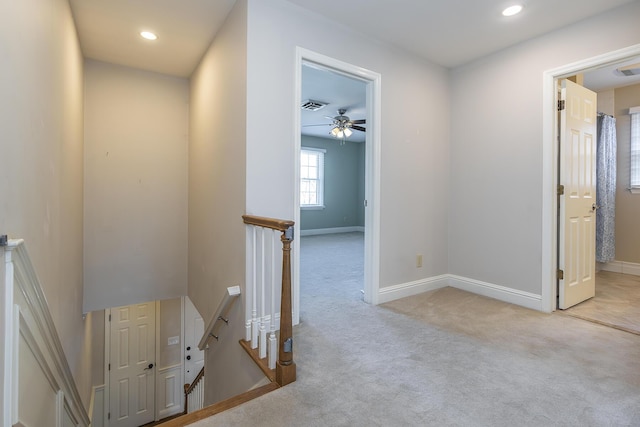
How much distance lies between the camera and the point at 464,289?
11.2 ft

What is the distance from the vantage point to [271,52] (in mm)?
2355

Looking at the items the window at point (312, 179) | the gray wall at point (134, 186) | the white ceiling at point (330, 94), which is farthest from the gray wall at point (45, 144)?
the window at point (312, 179)

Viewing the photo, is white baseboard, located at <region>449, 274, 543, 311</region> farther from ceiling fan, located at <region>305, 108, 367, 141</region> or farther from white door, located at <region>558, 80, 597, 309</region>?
ceiling fan, located at <region>305, 108, 367, 141</region>

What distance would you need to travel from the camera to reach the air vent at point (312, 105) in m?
5.09

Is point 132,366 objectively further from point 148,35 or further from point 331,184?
point 331,184

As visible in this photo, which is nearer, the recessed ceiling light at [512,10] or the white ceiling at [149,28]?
the recessed ceiling light at [512,10]

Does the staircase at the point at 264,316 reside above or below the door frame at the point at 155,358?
above

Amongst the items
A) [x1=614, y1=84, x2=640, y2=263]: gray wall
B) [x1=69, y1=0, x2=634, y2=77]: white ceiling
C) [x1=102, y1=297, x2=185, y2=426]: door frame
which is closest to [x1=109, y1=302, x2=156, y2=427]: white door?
[x1=102, y1=297, x2=185, y2=426]: door frame

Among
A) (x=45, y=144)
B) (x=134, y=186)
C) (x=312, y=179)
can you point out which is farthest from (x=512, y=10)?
(x=312, y=179)

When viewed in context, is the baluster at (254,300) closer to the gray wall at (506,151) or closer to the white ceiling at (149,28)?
the white ceiling at (149,28)

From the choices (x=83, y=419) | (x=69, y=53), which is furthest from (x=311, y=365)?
(x=69, y=53)

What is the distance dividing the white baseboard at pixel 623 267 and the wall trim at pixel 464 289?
2.53m

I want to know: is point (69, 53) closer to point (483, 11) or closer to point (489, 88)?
point (483, 11)

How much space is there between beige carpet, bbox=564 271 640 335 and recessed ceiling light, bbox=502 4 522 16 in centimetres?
250
